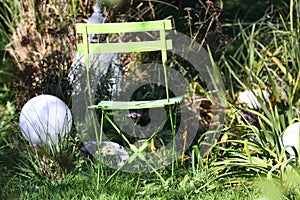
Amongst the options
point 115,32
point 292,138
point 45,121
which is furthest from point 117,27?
point 292,138

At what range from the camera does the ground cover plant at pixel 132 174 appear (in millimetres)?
3512

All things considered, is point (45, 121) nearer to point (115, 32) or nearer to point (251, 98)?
point (115, 32)

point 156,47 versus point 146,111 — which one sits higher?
point 156,47

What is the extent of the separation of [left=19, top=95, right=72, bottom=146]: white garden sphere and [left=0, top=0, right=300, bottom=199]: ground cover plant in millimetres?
74

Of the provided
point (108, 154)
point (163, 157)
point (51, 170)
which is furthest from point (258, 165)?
point (51, 170)

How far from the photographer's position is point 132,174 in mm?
3809

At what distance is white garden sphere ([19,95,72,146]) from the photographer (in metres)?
3.87

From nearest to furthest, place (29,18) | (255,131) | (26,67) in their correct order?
1. (255,131)
2. (26,67)
3. (29,18)

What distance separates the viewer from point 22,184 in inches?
146

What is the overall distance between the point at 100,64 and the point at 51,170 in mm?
1146

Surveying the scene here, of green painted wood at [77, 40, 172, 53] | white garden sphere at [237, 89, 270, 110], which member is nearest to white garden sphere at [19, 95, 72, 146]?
green painted wood at [77, 40, 172, 53]

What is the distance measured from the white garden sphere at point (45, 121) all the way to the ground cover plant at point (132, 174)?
74 mm

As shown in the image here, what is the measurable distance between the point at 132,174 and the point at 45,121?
673mm

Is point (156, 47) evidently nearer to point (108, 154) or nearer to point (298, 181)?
point (108, 154)
